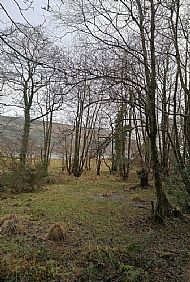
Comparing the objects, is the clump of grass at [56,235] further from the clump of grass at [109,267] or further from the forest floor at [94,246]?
the clump of grass at [109,267]

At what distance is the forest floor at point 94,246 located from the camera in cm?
538

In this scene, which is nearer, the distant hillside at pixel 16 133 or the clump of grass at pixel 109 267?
the clump of grass at pixel 109 267

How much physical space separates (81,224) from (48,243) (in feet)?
7.46

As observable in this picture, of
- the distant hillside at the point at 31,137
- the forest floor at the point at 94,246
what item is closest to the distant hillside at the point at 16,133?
the distant hillside at the point at 31,137

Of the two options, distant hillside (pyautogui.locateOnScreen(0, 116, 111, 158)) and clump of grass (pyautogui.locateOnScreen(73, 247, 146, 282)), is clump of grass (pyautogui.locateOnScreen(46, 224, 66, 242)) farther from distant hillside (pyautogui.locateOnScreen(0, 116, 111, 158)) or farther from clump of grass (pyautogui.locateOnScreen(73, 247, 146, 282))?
distant hillside (pyautogui.locateOnScreen(0, 116, 111, 158))

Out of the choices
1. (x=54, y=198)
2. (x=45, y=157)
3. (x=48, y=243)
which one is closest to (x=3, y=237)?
(x=48, y=243)

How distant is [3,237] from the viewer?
7.52 m

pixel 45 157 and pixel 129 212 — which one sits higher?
pixel 45 157

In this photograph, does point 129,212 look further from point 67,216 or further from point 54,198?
point 54,198

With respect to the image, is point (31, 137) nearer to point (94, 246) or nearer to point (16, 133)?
point (16, 133)

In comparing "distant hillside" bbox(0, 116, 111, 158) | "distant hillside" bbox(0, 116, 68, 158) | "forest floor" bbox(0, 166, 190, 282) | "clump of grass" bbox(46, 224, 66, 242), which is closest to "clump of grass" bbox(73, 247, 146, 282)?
"forest floor" bbox(0, 166, 190, 282)

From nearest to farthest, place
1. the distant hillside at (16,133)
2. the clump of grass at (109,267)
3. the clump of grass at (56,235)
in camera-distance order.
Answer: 1. the clump of grass at (109,267)
2. the clump of grass at (56,235)
3. the distant hillside at (16,133)

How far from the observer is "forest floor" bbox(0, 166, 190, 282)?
5.38m

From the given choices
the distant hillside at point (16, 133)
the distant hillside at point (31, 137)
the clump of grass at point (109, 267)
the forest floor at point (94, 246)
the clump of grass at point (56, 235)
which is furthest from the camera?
the distant hillside at point (31, 137)
